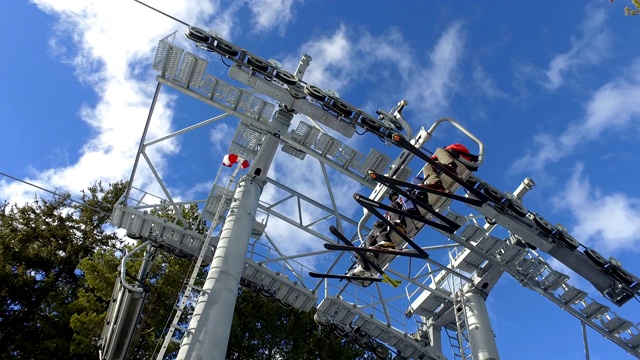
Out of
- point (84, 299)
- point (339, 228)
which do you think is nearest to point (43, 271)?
point (84, 299)

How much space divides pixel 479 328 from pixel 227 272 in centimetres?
977

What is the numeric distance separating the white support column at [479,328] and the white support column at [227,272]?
8698 mm

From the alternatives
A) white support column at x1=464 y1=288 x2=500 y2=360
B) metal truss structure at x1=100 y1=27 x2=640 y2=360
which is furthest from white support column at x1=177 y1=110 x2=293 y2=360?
white support column at x1=464 y1=288 x2=500 y2=360

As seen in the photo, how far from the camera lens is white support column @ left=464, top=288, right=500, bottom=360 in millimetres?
15922

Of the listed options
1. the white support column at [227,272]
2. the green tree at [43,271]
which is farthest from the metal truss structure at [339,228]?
the green tree at [43,271]

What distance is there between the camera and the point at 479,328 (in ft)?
54.4

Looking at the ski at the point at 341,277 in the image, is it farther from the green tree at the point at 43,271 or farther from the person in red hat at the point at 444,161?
the green tree at the point at 43,271

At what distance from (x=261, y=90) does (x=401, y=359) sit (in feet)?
38.4

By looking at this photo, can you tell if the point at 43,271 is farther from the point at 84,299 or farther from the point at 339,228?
the point at 339,228

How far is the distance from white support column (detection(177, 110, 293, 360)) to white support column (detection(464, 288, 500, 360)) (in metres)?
8.70

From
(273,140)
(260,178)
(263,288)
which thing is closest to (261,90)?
(273,140)

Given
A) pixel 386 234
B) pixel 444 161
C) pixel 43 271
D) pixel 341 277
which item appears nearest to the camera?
pixel 444 161

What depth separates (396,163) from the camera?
13625mm

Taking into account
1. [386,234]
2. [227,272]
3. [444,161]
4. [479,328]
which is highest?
[479,328]
